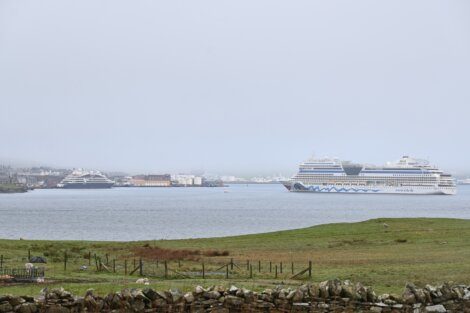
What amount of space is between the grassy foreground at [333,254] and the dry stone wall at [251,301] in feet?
9.09

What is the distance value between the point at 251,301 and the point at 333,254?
21.4m

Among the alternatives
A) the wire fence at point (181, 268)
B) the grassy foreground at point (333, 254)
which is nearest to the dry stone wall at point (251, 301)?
the grassy foreground at point (333, 254)

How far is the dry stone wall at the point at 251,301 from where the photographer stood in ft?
51.5

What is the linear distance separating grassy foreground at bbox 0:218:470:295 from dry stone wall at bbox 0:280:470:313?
277cm

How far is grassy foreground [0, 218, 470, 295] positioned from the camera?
75.2ft

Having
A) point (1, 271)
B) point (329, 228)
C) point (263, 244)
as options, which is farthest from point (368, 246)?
point (1, 271)

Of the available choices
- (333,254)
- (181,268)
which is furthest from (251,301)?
(333,254)

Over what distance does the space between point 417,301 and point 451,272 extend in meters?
9.28

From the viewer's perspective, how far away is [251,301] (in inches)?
649

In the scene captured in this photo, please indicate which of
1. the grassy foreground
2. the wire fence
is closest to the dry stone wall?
the grassy foreground

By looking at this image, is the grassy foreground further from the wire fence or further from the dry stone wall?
the dry stone wall

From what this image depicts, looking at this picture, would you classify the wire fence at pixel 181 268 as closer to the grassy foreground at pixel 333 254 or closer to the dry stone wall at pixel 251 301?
the grassy foreground at pixel 333 254

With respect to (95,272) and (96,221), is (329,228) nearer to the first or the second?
(95,272)

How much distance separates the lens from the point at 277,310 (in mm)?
16594
